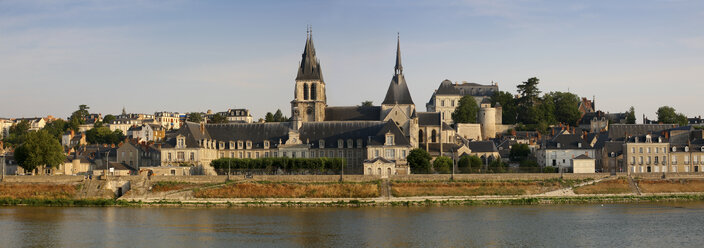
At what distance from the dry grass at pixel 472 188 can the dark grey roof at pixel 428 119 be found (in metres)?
20.4

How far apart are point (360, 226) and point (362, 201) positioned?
1328cm

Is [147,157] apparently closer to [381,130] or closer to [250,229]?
[381,130]

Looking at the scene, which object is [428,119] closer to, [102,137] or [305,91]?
[305,91]

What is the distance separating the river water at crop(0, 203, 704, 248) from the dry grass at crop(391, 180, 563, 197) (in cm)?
485

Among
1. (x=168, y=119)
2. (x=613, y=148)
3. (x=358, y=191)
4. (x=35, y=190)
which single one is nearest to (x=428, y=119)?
(x=613, y=148)

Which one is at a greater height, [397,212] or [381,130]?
[381,130]

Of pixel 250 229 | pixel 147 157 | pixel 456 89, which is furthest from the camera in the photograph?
pixel 456 89

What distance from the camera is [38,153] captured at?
6762cm

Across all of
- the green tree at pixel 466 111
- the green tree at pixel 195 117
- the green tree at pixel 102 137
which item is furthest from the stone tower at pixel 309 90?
the green tree at pixel 195 117

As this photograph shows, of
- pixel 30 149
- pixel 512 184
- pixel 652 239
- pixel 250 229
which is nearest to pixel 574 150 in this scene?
pixel 512 184

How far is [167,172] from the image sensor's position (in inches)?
2709

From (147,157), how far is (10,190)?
18824 mm

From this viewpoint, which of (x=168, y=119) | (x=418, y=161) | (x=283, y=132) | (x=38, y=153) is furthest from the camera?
(x=168, y=119)

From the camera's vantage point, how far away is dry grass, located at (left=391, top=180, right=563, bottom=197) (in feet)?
196
